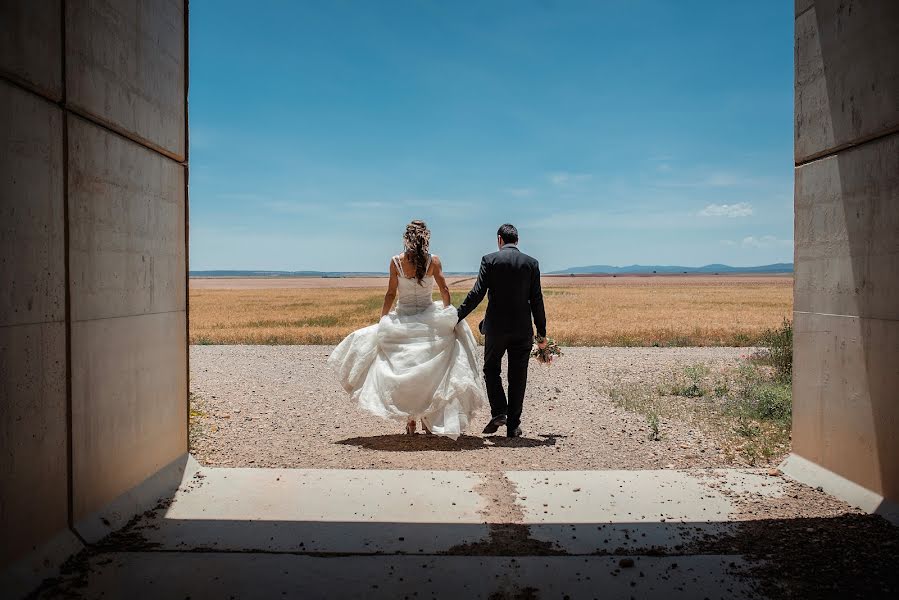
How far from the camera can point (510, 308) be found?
7207 millimetres

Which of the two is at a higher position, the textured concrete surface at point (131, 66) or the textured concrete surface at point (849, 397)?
the textured concrete surface at point (131, 66)

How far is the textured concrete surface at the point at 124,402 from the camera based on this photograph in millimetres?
4164

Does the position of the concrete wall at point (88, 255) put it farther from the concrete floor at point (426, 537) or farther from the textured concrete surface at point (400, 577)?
the textured concrete surface at point (400, 577)

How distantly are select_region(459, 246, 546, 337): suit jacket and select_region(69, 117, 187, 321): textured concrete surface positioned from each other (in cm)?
301

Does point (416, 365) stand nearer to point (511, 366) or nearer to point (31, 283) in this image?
point (511, 366)

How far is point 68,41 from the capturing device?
3.96 m

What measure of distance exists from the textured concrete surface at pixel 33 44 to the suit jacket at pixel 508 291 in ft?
14.1

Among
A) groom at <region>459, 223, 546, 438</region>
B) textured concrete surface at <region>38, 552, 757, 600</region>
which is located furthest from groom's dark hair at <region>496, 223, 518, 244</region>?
textured concrete surface at <region>38, 552, 757, 600</region>

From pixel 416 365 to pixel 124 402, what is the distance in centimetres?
291

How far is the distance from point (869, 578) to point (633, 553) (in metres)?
1.26

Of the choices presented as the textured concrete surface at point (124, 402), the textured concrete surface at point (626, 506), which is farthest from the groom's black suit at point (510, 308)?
the textured concrete surface at point (124, 402)

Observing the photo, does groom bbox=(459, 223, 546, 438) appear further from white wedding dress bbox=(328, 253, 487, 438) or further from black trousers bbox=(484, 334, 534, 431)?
white wedding dress bbox=(328, 253, 487, 438)

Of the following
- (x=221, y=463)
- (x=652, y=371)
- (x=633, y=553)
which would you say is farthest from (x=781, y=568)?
(x=652, y=371)

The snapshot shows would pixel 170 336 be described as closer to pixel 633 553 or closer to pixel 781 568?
pixel 633 553
